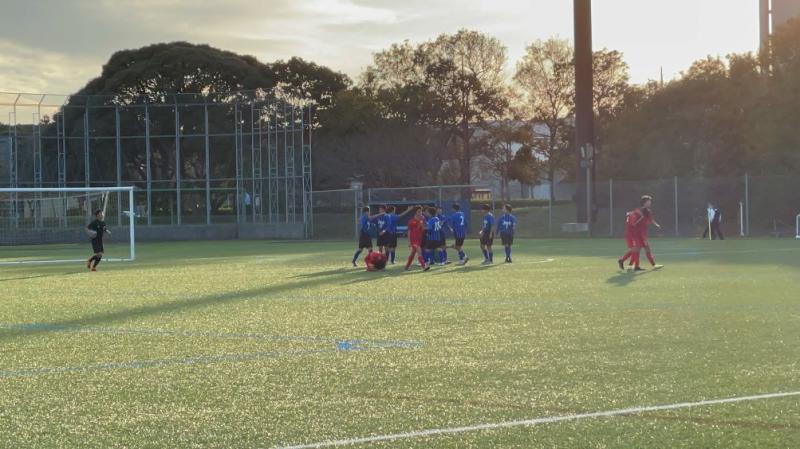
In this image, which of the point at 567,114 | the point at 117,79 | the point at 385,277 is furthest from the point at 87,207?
the point at 567,114

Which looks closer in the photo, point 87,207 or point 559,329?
point 559,329

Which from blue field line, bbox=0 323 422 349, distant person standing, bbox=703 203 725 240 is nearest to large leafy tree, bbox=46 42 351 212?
distant person standing, bbox=703 203 725 240

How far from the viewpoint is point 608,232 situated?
42.2m

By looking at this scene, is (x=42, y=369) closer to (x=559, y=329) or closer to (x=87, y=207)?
(x=559, y=329)

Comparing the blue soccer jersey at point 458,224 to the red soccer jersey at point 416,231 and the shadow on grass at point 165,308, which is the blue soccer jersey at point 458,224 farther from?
the shadow on grass at point 165,308

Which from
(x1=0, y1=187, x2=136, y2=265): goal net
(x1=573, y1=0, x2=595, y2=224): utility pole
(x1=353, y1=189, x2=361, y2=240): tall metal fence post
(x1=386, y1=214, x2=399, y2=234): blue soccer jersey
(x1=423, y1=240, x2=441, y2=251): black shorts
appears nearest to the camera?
(x1=423, y1=240, x2=441, y2=251): black shorts

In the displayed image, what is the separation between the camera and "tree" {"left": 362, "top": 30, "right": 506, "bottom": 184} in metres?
57.5

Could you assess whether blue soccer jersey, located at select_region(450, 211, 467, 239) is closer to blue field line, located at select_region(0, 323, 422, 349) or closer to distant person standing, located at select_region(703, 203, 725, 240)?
blue field line, located at select_region(0, 323, 422, 349)

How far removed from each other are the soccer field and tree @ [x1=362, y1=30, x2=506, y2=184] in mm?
41949

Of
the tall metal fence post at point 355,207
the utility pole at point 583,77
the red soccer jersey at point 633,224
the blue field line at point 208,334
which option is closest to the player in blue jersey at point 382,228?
the red soccer jersey at point 633,224

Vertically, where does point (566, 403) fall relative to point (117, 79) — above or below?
below

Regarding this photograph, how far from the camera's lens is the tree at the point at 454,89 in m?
57.5

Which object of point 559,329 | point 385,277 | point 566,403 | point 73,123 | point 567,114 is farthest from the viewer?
point 567,114

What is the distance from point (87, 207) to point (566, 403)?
4094cm
